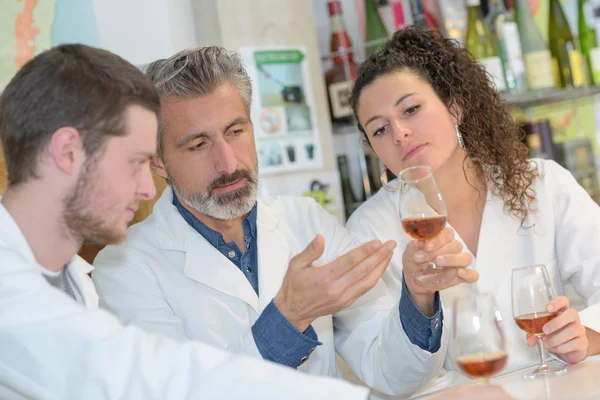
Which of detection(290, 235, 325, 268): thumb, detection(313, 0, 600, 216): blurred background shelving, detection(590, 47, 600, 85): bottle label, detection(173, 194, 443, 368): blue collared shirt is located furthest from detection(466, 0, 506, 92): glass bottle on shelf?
detection(290, 235, 325, 268): thumb

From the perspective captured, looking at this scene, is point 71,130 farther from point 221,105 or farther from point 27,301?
point 221,105

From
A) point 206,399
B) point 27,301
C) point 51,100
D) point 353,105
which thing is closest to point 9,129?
point 51,100

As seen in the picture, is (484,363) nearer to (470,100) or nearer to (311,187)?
(470,100)

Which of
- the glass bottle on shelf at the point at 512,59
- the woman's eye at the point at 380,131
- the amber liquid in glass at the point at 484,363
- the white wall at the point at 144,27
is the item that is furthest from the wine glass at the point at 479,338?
the glass bottle on shelf at the point at 512,59

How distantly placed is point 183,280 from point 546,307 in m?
0.80

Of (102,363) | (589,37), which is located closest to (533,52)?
(589,37)

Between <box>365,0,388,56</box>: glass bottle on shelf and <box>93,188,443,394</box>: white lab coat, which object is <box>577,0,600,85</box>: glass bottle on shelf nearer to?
<box>365,0,388,56</box>: glass bottle on shelf

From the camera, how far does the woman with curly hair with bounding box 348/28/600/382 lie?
1.99 m

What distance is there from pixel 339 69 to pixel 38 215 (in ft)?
5.42

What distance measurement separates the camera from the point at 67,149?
1.18 meters

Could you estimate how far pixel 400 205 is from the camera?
1489 mm

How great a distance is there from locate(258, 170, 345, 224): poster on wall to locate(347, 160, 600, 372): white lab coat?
39 cm

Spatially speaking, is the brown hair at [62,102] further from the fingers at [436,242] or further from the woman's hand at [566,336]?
the woman's hand at [566,336]

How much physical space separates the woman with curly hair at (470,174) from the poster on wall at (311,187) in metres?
0.38
